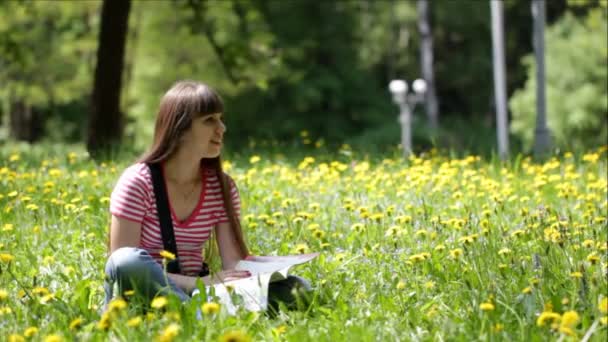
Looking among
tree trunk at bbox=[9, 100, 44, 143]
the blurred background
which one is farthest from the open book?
tree trunk at bbox=[9, 100, 44, 143]

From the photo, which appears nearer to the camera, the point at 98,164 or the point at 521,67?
the point at 98,164

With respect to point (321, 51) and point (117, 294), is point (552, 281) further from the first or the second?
point (321, 51)

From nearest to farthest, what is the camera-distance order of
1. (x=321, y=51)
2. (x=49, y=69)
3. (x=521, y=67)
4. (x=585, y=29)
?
(x=585, y=29) < (x=49, y=69) < (x=321, y=51) < (x=521, y=67)

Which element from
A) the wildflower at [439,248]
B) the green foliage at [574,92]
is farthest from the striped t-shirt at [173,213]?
the green foliage at [574,92]

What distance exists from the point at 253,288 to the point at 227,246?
0.59 metres

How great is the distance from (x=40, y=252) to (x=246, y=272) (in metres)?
1.36

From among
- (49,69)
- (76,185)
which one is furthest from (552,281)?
(49,69)

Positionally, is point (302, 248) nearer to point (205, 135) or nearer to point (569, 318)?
point (205, 135)

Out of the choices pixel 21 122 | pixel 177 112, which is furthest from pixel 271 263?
pixel 21 122

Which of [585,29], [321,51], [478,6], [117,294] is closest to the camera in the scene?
[117,294]

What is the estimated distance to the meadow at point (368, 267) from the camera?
2.91 m

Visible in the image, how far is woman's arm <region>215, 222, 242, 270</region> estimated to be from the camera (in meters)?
3.92

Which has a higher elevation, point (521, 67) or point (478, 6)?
point (478, 6)

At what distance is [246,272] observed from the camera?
3635mm
